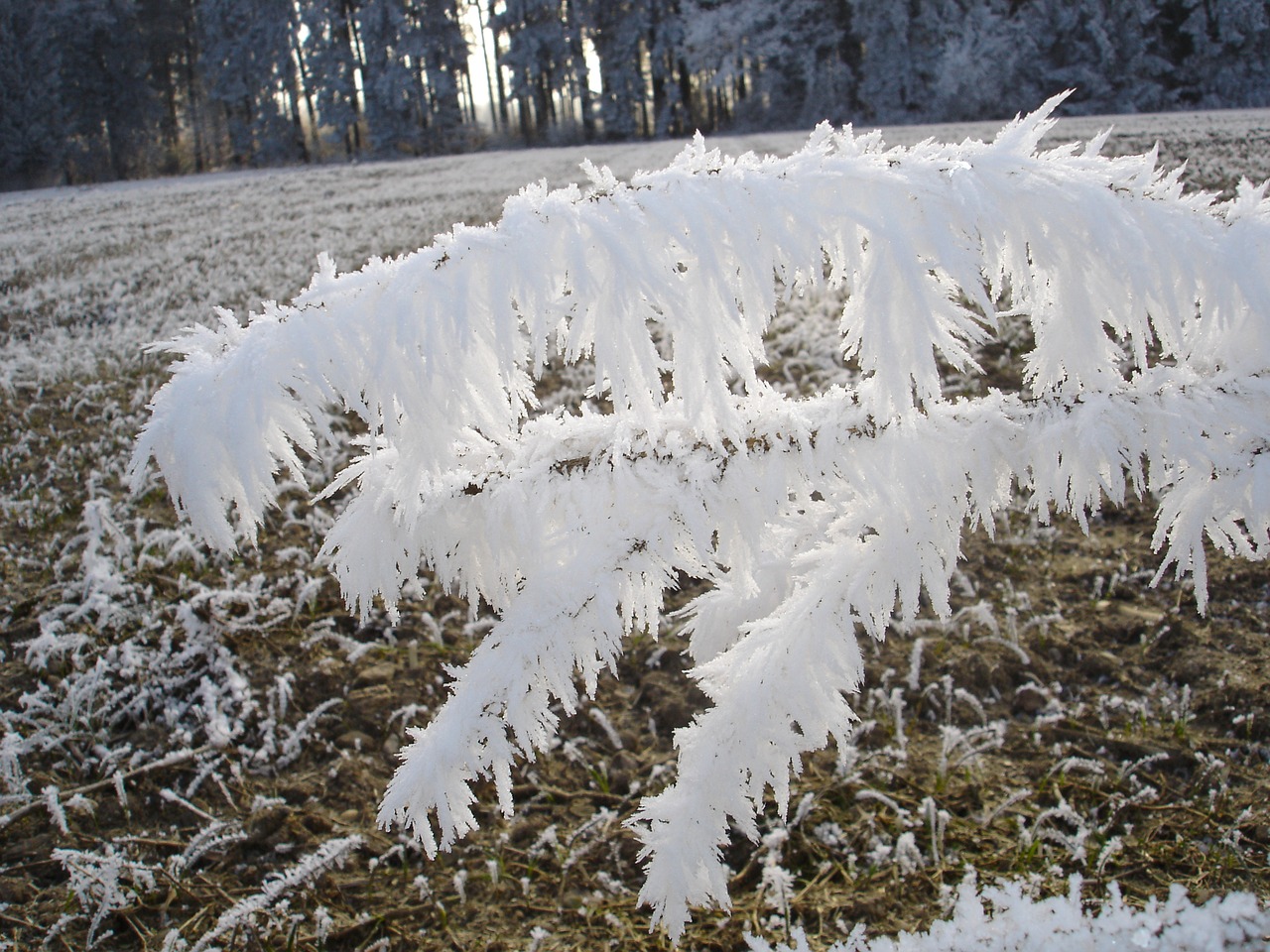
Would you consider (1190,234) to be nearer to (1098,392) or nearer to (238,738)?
(1098,392)

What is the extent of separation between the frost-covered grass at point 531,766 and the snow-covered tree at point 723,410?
62 centimetres

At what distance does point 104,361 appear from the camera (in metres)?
5.96

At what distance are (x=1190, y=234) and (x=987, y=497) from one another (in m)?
0.49

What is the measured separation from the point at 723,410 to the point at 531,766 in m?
1.94

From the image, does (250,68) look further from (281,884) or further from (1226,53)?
(281,884)

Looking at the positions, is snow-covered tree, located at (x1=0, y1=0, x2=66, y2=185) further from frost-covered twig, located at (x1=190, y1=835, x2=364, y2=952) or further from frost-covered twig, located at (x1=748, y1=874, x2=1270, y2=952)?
frost-covered twig, located at (x1=748, y1=874, x2=1270, y2=952)

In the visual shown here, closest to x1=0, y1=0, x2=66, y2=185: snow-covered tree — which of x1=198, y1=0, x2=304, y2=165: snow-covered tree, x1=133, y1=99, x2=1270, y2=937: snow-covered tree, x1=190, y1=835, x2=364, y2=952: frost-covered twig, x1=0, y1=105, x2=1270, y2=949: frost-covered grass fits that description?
x1=0, y1=105, x2=1270, y2=949: frost-covered grass

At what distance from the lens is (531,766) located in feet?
8.89

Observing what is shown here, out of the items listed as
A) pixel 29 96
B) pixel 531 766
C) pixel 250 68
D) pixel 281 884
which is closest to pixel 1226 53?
pixel 531 766

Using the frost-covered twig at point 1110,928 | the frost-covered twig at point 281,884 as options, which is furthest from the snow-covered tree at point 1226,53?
the frost-covered twig at point 281,884

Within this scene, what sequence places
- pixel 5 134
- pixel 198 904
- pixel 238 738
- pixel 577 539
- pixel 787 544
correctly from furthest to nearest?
pixel 5 134 < pixel 238 738 < pixel 198 904 < pixel 787 544 < pixel 577 539

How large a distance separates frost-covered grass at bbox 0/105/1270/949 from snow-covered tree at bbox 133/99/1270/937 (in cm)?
62

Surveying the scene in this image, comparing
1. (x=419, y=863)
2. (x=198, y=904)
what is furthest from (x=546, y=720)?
(x=198, y=904)

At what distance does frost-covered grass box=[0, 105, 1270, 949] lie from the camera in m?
2.16
